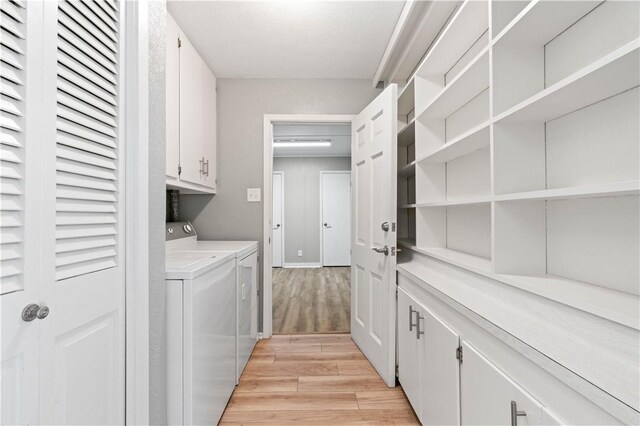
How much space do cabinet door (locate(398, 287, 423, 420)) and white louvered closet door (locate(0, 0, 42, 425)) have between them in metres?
1.48

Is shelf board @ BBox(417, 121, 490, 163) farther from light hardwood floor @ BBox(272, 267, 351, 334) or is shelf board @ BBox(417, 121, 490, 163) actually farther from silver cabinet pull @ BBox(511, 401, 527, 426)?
light hardwood floor @ BBox(272, 267, 351, 334)

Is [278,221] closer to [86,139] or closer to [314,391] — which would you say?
[314,391]

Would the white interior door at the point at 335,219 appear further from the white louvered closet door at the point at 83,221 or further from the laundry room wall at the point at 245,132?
the white louvered closet door at the point at 83,221

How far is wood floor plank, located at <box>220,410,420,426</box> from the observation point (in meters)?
1.54

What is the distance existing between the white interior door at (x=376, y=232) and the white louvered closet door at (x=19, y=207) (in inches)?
64.8

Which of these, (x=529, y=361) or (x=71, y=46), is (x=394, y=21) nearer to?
(x=71, y=46)

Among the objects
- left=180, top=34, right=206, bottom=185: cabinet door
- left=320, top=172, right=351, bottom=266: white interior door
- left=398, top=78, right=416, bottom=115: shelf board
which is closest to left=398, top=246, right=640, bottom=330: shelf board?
left=398, top=78, right=416, bottom=115: shelf board

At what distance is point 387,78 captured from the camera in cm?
253

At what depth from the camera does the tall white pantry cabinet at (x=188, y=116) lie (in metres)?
1.76

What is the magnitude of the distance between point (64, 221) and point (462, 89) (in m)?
1.64

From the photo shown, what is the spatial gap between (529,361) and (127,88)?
1.48 metres

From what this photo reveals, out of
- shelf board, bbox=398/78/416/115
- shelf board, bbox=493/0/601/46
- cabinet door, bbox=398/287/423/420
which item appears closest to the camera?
shelf board, bbox=493/0/601/46

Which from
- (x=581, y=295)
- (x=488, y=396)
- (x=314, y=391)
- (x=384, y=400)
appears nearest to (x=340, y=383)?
(x=314, y=391)

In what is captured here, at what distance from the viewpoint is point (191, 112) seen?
206 cm
